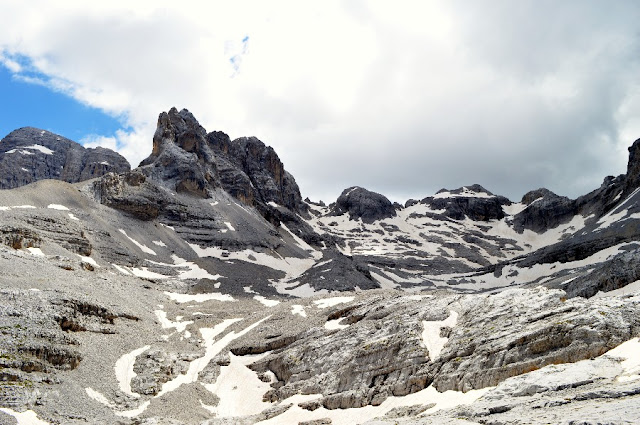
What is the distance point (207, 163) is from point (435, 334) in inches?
5112

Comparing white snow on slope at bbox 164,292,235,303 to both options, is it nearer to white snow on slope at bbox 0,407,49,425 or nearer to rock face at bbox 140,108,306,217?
white snow on slope at bbox 0,407,49,425

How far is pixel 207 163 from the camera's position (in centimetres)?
15650

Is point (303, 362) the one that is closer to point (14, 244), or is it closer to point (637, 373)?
point (637, 373)

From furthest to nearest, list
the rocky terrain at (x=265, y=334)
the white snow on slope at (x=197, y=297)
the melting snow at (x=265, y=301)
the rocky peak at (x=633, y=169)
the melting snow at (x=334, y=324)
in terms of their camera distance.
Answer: the rocky peak at (x=633, y=169) < the melting snow at (x=265, y=301) < the white snow on slope at (x=197, y=297) < the melting snow at (x=334, y=324) < the rocky terrain at (x=265, y=334)

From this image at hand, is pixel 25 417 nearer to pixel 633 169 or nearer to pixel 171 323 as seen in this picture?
pixel 171 323

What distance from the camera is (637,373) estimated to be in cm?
1889

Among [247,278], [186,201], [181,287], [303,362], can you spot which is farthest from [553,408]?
[186,201]

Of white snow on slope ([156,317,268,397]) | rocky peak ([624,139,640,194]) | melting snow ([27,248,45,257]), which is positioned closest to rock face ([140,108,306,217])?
melting snow ([27,248,45,257])

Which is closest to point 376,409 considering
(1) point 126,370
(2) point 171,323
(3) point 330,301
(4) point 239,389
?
(4) point 239,389

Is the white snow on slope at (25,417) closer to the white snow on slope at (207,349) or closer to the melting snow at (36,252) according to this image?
the white snow on slope at (207,349)

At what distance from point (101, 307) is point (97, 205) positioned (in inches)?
2410

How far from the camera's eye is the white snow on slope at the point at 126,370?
142 ft

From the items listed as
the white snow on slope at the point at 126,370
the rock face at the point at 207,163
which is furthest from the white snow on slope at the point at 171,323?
the rock face at the point at 207,163

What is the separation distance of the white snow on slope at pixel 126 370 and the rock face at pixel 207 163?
9153cm
